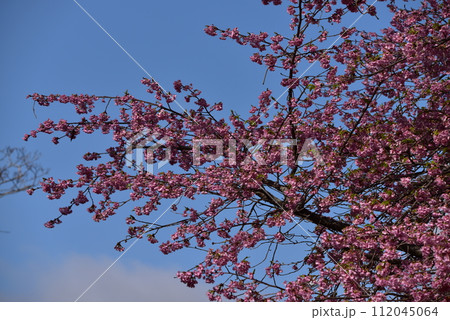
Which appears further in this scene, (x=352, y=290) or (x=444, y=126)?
(x=444, y=126)

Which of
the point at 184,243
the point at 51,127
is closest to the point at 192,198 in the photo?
the point at 184,243

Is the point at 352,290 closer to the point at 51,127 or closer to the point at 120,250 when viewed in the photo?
the point at 120,250

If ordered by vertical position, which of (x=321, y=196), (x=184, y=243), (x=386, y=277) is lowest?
(x=386, y=277)

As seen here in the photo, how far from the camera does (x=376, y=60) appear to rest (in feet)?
21.4

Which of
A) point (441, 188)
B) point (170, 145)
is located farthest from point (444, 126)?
point (170, 145)

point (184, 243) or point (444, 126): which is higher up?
point (444, 126)

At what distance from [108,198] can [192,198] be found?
1603 millimetres

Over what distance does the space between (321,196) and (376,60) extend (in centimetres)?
195
